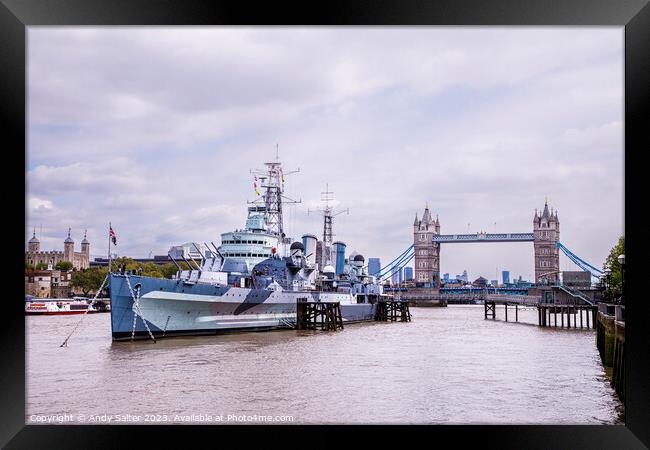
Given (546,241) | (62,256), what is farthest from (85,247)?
(546,241)

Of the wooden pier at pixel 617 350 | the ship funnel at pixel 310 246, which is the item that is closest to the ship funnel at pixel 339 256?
the ship funnel at pixel 310 246

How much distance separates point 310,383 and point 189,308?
922 centimetres

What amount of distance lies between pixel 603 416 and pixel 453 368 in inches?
209

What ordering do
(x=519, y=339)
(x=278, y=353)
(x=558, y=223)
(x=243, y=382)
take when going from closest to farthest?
(x=243, y=382) → (x=278, y=353) → (x=519, y=339) → (x=558, y=223)

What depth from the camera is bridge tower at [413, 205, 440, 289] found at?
101m

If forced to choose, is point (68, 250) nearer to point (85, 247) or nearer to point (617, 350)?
point (85, 247)

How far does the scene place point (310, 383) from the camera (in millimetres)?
12016

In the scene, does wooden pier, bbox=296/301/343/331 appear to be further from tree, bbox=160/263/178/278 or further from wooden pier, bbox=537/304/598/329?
tree, bbox=160/263/178/278

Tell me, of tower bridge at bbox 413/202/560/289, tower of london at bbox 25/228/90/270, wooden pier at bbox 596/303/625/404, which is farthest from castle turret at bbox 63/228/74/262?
wooden pier at bbox 596/303/625/404

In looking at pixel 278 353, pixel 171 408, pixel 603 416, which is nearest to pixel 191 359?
pixel 278 353

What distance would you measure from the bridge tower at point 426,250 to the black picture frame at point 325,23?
9319 centimetres

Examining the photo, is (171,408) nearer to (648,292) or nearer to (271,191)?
(648,292)

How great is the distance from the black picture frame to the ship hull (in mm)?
11900

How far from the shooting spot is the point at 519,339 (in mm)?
23922
